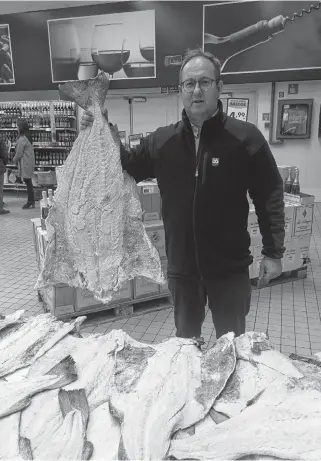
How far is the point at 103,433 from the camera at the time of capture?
119 centimetres

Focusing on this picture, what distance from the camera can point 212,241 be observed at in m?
2.11

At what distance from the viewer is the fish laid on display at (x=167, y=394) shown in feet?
3.67

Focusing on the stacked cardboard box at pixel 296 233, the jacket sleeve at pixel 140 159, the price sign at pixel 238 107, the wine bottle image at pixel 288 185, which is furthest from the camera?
the price sign at pixel 238 107

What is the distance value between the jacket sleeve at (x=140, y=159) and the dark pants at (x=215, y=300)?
62 centimetres

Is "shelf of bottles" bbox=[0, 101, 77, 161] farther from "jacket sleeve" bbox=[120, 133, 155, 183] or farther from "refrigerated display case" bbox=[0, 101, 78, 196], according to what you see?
"jacket sleeve" bbox=[120, 133, 155, 183]

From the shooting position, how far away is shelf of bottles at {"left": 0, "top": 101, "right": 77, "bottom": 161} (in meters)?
9.42

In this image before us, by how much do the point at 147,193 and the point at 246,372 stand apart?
2.41m

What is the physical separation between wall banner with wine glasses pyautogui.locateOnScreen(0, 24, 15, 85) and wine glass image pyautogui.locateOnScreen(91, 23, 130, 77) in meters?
2.09

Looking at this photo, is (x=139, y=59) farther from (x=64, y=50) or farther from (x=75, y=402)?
(x=75, y=402)

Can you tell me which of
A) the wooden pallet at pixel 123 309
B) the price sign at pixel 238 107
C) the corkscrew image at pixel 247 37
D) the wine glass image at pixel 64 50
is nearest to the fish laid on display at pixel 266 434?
the wooden pallet at pixel 123 309

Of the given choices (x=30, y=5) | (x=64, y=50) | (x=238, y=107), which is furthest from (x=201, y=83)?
(x=30, y=5)

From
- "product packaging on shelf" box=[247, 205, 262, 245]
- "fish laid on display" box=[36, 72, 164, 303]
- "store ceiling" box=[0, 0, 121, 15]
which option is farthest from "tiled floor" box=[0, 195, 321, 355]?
"store ceiling" box=[0, 0, 121, 15]

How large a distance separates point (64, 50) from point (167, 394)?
8.77m

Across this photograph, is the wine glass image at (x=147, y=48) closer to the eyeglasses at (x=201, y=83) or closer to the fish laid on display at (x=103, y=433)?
the eyeglasses at (x=201, y=83)
